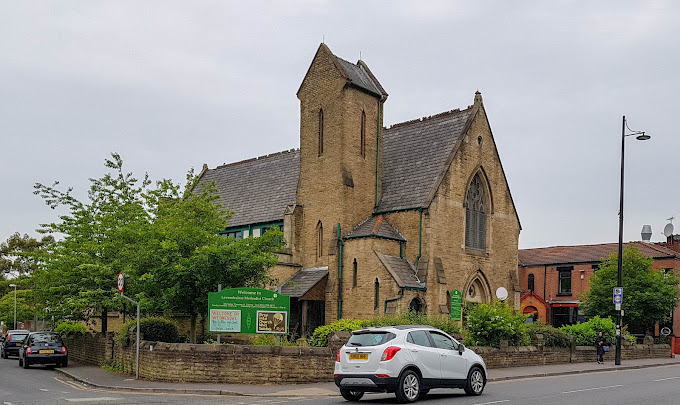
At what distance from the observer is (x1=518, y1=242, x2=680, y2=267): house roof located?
2039 inches

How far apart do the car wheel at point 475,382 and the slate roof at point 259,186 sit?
23616 mm

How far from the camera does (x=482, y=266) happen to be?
37812 mm

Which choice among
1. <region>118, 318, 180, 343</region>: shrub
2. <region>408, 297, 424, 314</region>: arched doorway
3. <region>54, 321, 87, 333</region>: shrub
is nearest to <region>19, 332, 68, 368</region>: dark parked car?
<region>118, 318, 180, 343</region>: shrub

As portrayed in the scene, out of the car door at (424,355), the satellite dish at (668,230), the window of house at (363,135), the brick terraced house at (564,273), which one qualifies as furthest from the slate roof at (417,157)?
the satellite dish at (668,230)

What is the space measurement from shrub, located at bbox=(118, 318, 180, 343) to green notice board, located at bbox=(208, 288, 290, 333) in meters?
4.13

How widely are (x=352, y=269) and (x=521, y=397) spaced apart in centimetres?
1852

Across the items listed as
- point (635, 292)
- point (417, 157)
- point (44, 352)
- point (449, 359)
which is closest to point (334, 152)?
point (417, 157)

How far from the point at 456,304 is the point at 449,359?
16.3 meters

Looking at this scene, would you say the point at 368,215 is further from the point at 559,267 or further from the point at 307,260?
the point at 559,267

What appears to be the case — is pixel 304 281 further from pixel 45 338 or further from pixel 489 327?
pixel 489 327

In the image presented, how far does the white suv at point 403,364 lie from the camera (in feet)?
51.1

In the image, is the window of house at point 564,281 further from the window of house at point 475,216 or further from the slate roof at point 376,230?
the slate roof at point 376,230

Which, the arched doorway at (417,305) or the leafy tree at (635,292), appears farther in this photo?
the leafy tree at (635,292)

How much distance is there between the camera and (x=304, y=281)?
116ft
